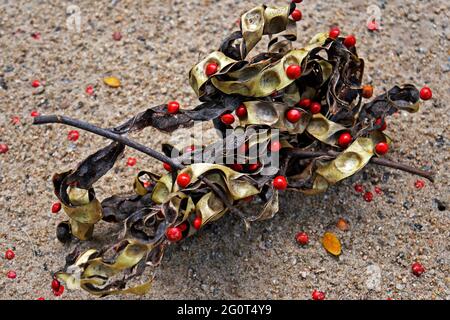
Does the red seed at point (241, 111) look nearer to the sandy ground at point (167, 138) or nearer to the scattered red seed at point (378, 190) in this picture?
the sandy ground at point (167, 138)

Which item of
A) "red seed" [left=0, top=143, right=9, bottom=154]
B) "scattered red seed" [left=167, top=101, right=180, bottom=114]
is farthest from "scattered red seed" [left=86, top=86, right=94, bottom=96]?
"scattered red seed" [left=167, top=101, right=180, bottom=114]

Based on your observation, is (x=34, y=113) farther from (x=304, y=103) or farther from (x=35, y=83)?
(x=304, y=103)

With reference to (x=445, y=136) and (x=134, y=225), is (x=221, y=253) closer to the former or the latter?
(x=134, y=225)

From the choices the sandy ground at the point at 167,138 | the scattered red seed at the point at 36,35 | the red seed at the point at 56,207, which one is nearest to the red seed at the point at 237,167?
the sandy ground at the point at 167,138

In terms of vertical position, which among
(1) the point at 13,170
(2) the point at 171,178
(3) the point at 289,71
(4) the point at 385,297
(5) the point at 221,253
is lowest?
(4) the point at 385,297

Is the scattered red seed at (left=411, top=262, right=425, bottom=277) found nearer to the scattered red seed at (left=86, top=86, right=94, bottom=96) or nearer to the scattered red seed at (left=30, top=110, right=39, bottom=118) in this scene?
the scattered red seed at (left=86, top=86, right=94, bottom=96)

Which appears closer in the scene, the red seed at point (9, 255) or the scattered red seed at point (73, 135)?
the red seed at point (9, 255)

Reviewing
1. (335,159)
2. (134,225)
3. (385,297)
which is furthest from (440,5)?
(134,225)
